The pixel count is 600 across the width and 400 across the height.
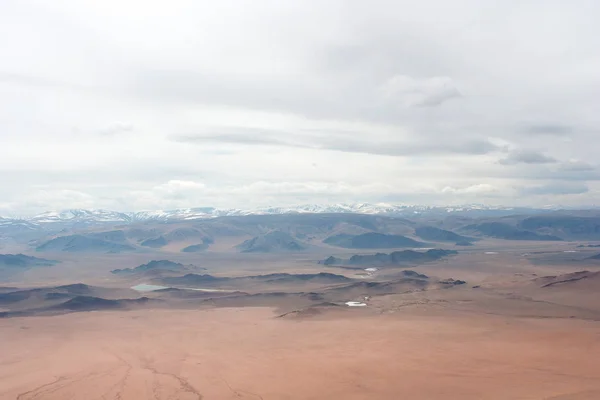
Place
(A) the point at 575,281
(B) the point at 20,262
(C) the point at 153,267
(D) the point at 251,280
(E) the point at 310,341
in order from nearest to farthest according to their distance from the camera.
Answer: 1. (E) the point at 310,341
2. (A) the point at 575,281
3. (D) the point at 251,280
4. (C) the point at 153,267
5. (B) the point at 20,262

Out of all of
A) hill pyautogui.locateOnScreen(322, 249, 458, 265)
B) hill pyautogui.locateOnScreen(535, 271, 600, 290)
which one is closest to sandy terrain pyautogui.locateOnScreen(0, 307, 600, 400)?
hill pyautogui.locateOnScreen(535, 271, 600, 290)

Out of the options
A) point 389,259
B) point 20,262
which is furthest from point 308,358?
point 20,262

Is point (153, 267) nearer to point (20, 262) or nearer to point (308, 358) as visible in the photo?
point (20, 262)

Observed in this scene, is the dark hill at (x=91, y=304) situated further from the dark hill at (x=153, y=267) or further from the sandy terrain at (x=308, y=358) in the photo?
the dark hill at (x=153, y=267)

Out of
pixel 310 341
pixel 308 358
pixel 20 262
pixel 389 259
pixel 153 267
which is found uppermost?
pixel 308 358

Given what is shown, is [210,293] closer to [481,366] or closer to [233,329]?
[233,329]

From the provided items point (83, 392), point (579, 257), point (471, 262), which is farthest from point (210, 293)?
point (579, 257)

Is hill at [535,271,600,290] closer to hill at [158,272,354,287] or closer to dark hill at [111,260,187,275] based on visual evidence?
hill at [158,272,354,287]

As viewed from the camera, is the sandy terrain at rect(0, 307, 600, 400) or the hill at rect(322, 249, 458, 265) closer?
the sandy terrain at rect(0, 307, 600, 400)
